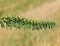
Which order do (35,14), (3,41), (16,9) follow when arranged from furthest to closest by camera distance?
(16,9) → (35,14) → (3,41)

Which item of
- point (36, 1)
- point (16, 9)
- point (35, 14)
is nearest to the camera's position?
point (35, 14)

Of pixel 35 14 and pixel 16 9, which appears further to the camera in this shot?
pixel 16 9

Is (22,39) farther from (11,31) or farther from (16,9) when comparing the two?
(16,9)

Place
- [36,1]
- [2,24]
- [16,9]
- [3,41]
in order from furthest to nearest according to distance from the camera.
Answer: [36,1], [16,9], [2,24], [3,41]

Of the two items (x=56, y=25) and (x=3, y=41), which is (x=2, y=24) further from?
(x=56, y=25)

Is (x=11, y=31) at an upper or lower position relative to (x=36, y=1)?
lower

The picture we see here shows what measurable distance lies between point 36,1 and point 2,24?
509 cm

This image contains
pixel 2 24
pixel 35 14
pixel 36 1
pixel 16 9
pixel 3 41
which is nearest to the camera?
pixel 3 41

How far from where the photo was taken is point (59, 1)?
581 inches

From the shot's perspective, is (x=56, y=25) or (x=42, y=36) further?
(x=56, y=25)

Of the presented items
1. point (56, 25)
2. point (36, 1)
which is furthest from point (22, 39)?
point (36, 1)

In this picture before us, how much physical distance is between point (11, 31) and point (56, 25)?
1.87 meters

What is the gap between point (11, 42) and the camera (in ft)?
30.6

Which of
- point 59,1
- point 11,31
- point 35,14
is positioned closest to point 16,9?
point 35,14
